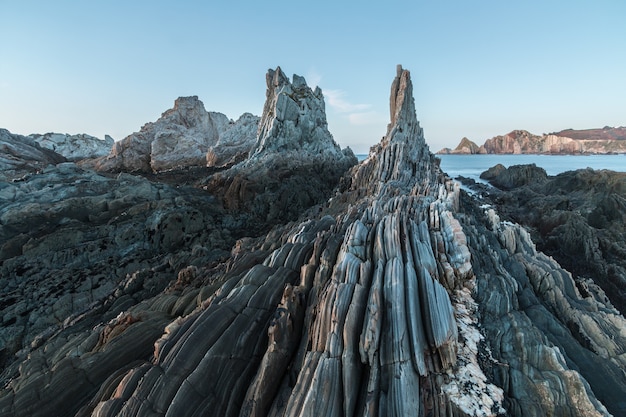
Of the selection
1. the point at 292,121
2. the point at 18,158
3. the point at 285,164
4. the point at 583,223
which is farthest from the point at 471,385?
the point at 18,158

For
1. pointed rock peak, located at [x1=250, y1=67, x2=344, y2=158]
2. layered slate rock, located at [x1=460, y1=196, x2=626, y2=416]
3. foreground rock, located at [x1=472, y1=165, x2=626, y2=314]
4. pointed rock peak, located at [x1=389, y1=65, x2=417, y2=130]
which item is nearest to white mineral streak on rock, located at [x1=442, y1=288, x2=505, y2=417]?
layered slate rock, located at [x1=460, y1=196, x2=626, y2=416]

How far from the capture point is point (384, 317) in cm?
715

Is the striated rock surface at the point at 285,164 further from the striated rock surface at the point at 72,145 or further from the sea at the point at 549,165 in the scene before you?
the striated rock surface at the point at 72,145

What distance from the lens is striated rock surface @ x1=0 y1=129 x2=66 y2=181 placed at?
33.5m

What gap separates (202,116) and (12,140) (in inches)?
1596

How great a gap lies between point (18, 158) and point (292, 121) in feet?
133

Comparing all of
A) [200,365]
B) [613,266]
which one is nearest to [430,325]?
[200,365]

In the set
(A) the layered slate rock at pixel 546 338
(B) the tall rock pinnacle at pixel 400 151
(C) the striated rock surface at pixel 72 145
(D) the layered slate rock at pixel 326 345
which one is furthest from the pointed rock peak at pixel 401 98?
(C) the striated rock surface at pixel 72 145

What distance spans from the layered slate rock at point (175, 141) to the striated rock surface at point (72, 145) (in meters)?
18.7

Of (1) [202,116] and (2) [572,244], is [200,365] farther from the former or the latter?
(1) [202,116]

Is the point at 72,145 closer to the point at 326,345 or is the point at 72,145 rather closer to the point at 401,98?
the point at 401,98

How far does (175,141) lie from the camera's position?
65.3 m

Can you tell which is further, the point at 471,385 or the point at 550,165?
the point at 550,165

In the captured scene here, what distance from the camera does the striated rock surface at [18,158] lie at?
33.5 meters
